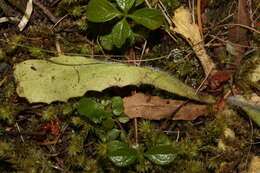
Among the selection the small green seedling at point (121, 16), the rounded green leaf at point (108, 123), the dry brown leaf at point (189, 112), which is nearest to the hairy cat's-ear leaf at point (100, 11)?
the small green seedling at point (121, 16)

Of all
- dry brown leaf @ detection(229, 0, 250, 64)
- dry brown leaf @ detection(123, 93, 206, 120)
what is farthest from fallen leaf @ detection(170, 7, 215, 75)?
dry brown leaf @ detection(123, 93, 206, 120)

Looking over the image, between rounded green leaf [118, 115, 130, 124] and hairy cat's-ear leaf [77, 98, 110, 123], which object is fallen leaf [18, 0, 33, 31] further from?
rounded green leaf [118, 115, 130, 124]

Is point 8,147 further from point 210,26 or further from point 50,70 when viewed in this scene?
point 210,26

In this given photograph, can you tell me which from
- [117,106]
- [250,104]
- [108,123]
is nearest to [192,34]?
[250,104]

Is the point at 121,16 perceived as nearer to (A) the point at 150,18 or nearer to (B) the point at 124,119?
(A) the point at 150,18

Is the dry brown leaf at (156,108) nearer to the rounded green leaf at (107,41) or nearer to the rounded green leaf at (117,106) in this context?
the rounded green leaf at (117,106)

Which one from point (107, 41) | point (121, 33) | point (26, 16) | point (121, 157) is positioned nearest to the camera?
point (121, 157)

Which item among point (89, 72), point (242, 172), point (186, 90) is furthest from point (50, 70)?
point (242, 172)
